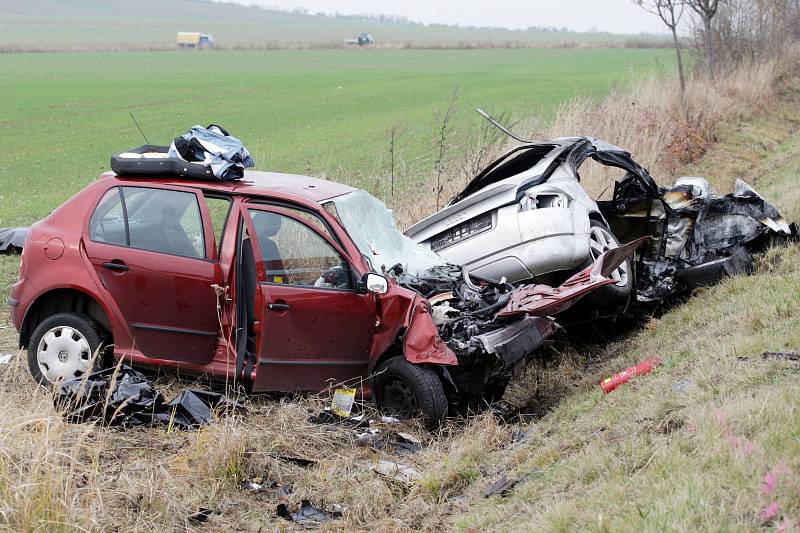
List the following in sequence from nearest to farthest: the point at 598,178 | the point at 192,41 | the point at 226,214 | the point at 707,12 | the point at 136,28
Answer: the point at 226,214 → the point at 598,178 → the point at 707,12 → the point at 192,41 → the point at 136,28

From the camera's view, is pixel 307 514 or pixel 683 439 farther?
pixel 307 514

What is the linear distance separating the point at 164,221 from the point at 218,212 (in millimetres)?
514

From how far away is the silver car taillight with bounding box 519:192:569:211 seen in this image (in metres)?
8.32

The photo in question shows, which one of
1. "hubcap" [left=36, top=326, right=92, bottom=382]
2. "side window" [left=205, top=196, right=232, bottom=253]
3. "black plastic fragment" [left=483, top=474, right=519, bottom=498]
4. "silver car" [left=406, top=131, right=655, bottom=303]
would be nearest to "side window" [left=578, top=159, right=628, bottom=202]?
"silver car" [left=406, top=131, right=655, bottom=303]

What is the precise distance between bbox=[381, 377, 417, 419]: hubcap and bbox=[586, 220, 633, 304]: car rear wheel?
2.34m

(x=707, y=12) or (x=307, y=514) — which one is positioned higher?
(x=707, y=12)

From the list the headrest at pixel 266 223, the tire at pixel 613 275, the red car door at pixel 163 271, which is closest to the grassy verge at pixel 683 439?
the tire at pixel 613 275

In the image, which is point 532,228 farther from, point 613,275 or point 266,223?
point 266,223

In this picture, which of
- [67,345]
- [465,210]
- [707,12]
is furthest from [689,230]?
[707,12]

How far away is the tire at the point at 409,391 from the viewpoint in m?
6.22

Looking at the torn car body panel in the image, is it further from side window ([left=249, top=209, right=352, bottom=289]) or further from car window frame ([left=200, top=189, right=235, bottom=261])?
car window frame ([left=200, top=189, right=235, bottom=261])

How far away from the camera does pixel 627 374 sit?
258 inches

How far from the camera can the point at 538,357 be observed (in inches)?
315

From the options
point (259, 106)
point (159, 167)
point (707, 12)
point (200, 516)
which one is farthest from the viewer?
point (259, 106)
